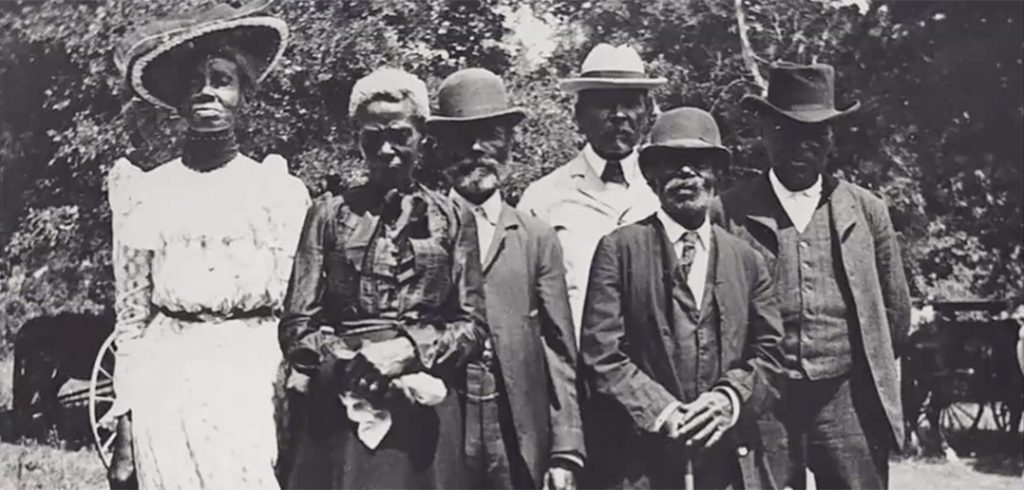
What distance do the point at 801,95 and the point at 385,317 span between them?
3.75 feet

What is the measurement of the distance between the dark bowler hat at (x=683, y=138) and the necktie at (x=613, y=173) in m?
0.10

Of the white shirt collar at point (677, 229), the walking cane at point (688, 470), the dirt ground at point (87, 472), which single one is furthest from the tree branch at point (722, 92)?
the dirt ground at point (87, 472)

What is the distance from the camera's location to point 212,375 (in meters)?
2.77

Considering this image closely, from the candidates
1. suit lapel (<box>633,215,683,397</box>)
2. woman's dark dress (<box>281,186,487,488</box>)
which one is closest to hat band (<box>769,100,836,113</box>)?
suit lapel (<box>633,215,683,397</box>)

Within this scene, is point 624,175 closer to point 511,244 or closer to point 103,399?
point 511,244

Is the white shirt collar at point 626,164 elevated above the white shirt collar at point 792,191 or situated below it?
above

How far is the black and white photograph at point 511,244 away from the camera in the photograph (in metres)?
2.57

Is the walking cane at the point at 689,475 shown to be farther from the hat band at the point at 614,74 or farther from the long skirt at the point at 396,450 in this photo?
the hat band at the point at 614,74

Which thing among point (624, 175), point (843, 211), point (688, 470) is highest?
point (624, 175)

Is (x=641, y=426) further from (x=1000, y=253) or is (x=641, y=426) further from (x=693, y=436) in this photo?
(x=1000, y=253)

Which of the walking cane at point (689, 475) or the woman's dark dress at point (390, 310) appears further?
the walking cane at point (689, 475)

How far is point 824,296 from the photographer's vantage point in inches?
110

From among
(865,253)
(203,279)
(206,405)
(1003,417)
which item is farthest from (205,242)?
(1003,417)

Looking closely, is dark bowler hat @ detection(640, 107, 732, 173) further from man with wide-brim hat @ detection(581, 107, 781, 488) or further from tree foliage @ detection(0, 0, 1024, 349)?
tree foliage @ detection(0, 0, 1024, 349)
